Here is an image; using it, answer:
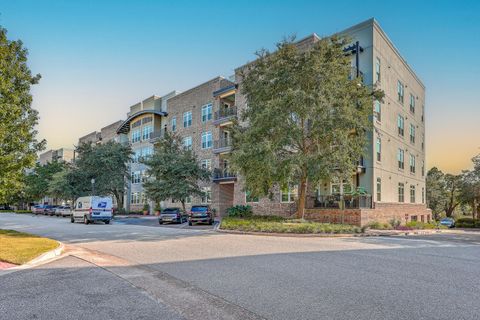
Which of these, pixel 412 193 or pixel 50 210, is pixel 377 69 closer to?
pixel 412 193

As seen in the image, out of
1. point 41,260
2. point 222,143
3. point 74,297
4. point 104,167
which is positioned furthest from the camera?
point 104,167

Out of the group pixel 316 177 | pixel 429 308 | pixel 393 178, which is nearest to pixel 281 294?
pixel 429 308

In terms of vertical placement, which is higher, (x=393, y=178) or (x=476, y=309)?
(x=393, y=178)

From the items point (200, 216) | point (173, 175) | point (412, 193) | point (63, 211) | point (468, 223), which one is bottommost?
point (468, 223)

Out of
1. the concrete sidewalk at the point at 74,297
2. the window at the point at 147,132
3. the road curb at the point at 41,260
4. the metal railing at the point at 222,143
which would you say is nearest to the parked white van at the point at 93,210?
the metal railing at the point at 222,143

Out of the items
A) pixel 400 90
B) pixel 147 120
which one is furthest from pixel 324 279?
pixel 147 120

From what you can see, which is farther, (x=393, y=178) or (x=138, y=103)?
(x=138, y=103)

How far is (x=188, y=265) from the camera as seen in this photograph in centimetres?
1017

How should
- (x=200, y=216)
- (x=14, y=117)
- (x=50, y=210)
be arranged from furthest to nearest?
(x=50, y=210) < (x=200, y=216) < (x=14, y=117)

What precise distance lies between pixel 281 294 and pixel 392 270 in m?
3.89

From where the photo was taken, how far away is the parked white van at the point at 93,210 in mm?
31672

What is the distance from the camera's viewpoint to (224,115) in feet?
131

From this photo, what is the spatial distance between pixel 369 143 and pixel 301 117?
839cm

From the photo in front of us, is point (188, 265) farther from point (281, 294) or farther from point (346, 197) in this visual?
point (346, 197)
